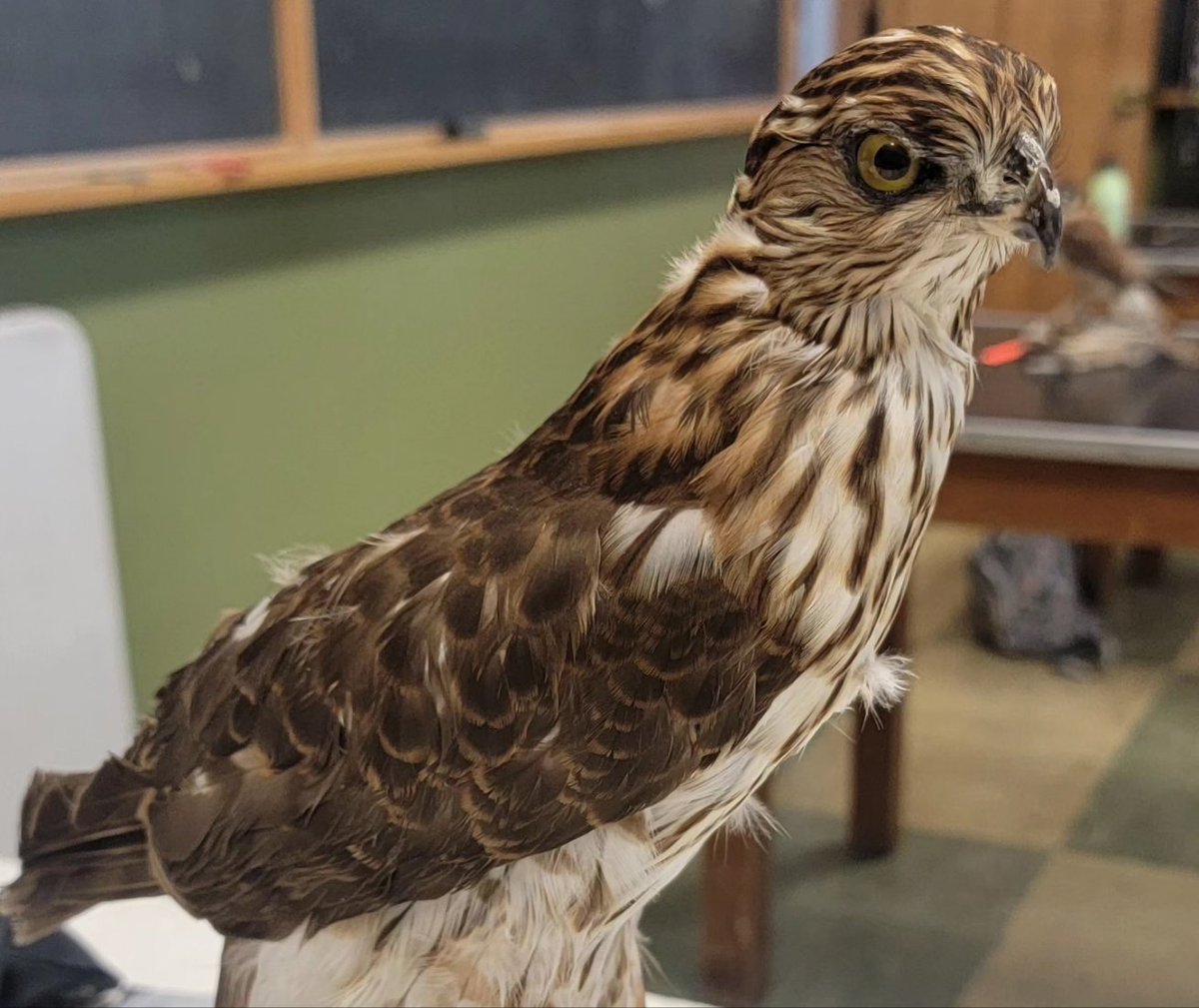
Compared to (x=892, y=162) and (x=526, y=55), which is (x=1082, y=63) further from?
(x=892, y=162)

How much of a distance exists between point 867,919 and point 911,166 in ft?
4.72

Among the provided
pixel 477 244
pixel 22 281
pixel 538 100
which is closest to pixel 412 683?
pixel 22 281

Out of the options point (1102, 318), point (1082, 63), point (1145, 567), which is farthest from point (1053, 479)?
point (1082, 63)

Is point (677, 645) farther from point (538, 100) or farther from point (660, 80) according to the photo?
point (660, 80)

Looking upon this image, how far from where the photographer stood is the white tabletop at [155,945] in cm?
87

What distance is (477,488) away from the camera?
24.0 inches

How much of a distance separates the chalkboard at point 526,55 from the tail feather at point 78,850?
38.1 inches

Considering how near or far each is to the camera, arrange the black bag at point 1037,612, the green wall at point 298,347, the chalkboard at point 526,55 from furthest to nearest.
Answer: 1. the black bag at point 1037,612
2. the chalkboard at point 526,55
3. the green wall at point 298,347

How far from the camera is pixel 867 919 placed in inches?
67.9

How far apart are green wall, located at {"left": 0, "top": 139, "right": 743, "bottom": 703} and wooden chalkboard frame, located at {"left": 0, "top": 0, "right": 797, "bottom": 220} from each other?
1.5 inches

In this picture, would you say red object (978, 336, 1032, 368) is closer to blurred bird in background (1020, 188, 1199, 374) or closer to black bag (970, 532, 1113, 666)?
blurred bird in background (1020, 188, 1199, 374)

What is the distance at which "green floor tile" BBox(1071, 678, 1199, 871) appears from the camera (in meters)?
1.87

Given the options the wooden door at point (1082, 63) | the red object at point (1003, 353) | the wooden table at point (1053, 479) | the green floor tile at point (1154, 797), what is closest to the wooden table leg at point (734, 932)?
the wooden table at point (1053, 479)

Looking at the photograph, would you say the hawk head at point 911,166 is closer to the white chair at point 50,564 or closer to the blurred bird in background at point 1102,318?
the white chair at point 50,564
